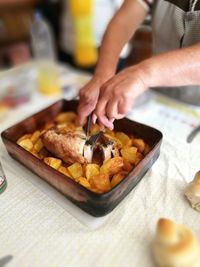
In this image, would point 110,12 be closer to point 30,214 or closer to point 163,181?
point 163,181

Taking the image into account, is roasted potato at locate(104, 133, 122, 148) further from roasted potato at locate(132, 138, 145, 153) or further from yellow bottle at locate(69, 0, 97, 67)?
yellow bottle at locate(69, 0, 97, 67)

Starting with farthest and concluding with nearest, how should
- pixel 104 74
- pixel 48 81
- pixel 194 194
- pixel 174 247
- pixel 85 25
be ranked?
1. pixel 85 25
2. pixel 48 81
3. pixel 104 74
4. pixel 194 194
5. pixel 174 247

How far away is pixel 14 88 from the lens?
1183 millimetres

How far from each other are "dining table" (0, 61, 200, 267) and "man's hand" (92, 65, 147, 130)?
0.63ft

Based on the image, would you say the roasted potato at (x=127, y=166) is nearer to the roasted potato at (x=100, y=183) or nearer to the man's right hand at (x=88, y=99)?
the roasted potato at (x=100, y=183)

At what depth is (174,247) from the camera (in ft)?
1.46

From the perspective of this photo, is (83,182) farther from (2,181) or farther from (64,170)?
(2,181)

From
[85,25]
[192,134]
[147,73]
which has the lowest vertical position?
[192,134]

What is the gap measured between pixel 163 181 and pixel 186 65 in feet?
0.90

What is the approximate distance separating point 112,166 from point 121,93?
16 centimetres

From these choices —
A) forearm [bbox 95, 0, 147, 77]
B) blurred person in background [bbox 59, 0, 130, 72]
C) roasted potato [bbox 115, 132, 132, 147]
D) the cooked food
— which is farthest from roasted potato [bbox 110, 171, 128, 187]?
blurred person in background [bbox 59, 0, 130, 72]

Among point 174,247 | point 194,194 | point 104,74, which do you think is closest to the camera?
point 174,247

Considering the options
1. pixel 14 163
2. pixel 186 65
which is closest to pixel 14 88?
pixel 14 163

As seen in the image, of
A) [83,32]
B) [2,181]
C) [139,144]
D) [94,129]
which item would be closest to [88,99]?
[94,129]
